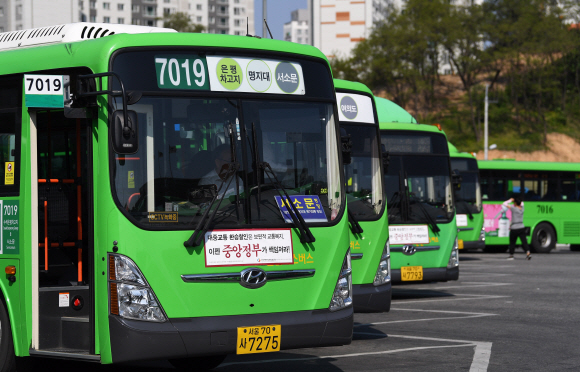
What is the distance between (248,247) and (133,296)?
37.1 inches

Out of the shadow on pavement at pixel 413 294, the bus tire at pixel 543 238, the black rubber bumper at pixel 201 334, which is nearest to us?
the black rubber bumper at pixel 201 334

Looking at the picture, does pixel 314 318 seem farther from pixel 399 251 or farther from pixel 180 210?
pixel 399 251

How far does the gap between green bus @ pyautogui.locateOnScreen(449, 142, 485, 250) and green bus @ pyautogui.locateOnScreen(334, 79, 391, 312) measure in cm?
1265

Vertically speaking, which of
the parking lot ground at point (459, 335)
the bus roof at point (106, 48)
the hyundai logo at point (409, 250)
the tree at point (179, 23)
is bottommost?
the parking lot ground at point (459, 335)

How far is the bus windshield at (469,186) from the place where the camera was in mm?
24422

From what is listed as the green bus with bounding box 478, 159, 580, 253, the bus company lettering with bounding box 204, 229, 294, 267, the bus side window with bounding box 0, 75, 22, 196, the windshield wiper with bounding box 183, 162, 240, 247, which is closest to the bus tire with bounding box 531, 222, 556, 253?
the green bus with bounding box 478, 159, 580, 253

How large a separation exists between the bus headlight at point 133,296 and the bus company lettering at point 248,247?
0.51m

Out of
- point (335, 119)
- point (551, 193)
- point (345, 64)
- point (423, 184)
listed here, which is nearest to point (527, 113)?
point (345, 64)

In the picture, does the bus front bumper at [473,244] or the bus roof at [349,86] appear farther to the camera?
the bus front bumper at [473,244]

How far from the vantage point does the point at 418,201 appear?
14531 millimetres

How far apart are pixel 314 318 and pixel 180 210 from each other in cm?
136

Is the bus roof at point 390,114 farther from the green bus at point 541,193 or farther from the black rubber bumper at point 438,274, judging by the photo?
the green bus at point 541,193

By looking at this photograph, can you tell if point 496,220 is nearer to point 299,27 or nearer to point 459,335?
point 459,335

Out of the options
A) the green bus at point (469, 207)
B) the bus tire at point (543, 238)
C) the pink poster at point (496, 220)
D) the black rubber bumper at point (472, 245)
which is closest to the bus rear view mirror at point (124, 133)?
the green bus at point (469, 207)
